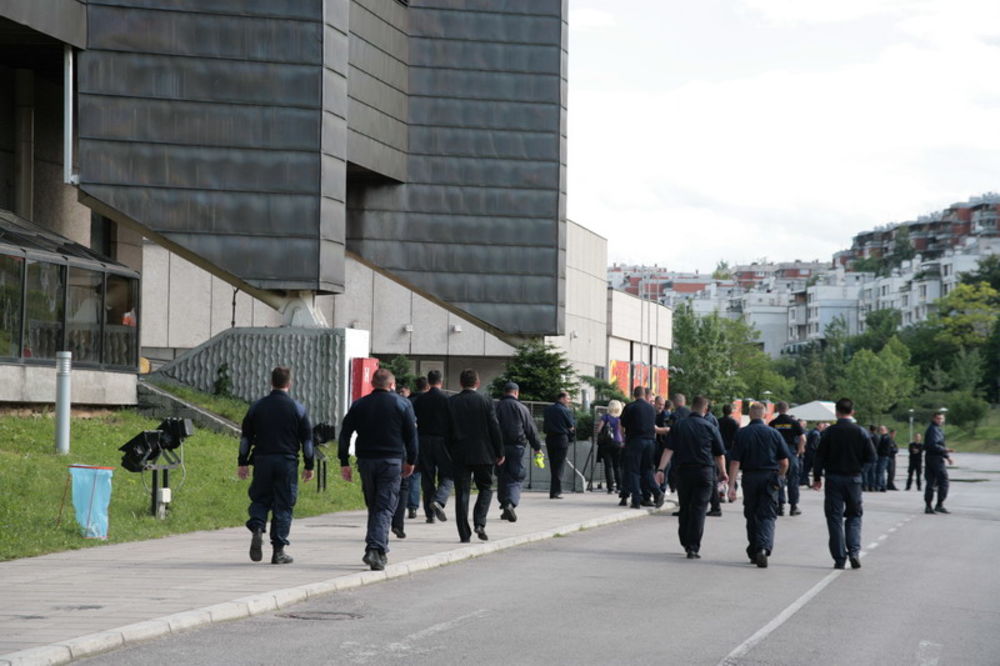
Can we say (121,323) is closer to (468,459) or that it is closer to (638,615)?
(468,459)

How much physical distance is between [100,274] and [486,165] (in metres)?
22.2

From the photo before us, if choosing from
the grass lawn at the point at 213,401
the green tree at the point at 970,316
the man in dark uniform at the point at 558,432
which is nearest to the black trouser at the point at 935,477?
the man in dark uniform at the point at 558,432

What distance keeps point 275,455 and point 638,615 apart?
407 cm

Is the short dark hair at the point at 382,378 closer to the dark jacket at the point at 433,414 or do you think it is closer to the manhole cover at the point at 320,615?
the dark jacket at the point at 433,414

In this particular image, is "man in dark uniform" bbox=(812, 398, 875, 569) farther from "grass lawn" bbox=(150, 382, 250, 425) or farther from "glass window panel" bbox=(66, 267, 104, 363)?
"grass lawn" bbox=(150, 382, 250, 425)

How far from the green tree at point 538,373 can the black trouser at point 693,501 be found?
3307cm

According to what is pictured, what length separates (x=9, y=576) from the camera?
12945 millimetres

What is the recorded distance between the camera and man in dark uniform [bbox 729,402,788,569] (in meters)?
16.2

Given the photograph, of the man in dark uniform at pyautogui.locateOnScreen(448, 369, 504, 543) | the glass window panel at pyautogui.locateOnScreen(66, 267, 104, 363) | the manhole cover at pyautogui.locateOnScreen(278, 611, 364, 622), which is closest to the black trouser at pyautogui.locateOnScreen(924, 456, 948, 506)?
the man in dark uniform at pyautogui.locateOnScreen(448, 369, 504, 543)

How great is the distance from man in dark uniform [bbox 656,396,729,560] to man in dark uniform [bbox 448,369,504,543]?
190 centimetres

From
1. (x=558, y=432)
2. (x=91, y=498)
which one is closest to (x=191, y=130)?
(x=558, y=432)

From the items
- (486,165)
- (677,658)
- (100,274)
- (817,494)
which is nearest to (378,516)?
(677,658)

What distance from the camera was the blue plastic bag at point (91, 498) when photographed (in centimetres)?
1584

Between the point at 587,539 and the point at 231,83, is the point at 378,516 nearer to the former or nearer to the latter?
the point at 587,539
